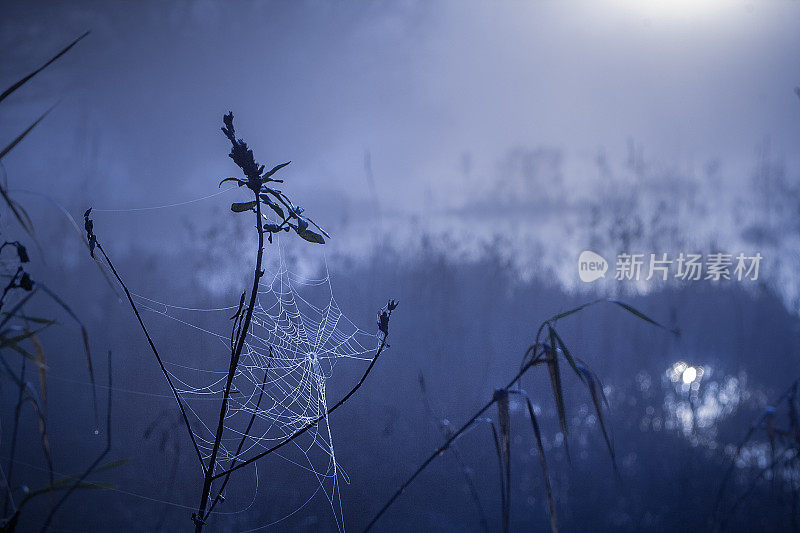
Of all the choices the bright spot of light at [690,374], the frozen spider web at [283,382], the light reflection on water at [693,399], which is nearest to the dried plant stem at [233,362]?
the frozen spider web at [283,382]

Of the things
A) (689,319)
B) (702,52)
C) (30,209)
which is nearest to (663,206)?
(689,319)

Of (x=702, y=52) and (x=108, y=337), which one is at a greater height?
(x=702, y=52)

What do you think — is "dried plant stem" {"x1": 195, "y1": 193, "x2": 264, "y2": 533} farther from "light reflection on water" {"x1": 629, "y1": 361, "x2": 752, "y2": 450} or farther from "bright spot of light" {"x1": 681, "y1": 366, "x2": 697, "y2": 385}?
"bright spot of light" {"x1": 681, "y1": 366, "x2": 697, "y2": 385}

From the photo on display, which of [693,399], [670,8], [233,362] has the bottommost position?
[693,399]

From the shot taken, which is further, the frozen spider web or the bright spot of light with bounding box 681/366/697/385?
the bright spot of light with bounding box 681/366/697/385

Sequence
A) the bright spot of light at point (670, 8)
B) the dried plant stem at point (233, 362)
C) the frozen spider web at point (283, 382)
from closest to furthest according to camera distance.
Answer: the dried plant stem at point (233, 362) → the frozen spider web at point (283, 382) → the bright spot of light at point (670, 8)

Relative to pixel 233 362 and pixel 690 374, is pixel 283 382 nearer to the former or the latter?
pixel 233 362

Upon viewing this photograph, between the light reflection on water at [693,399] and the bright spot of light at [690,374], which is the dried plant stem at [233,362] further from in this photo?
the bright spot of light at [690,374]

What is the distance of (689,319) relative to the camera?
5.22 ft

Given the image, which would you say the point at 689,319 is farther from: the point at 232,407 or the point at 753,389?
the point at 232,407

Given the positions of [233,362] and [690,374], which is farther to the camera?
[690,374]

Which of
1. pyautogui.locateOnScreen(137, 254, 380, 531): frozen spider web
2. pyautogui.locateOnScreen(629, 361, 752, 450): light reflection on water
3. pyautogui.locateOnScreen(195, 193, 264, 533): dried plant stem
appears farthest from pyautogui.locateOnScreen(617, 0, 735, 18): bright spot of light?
pyautogui.locateOnScreen(195, 193, 264, 533): dried plant stem

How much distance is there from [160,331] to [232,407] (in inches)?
10.8

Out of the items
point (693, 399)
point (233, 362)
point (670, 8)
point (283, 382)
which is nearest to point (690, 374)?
point (693, 399)
